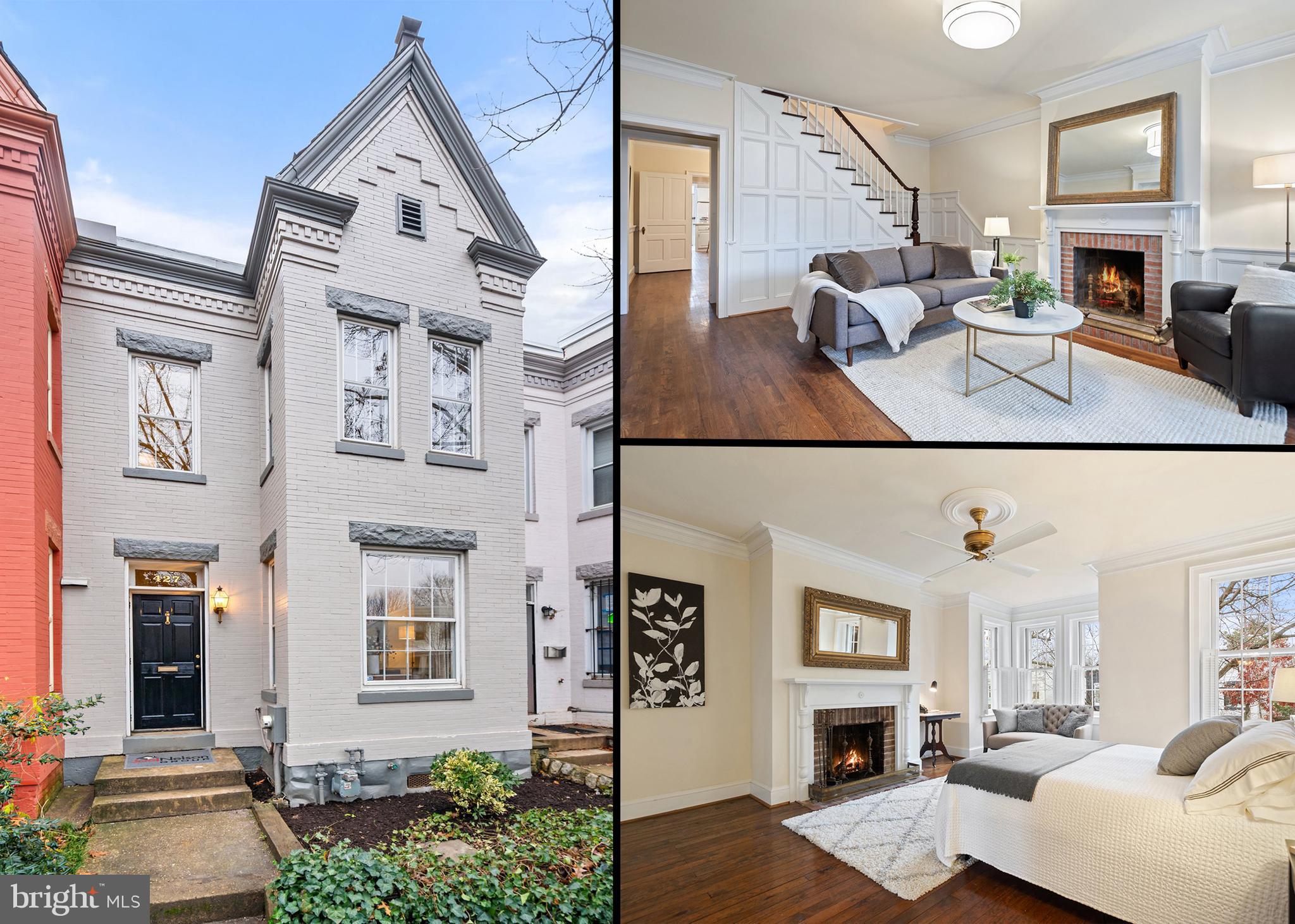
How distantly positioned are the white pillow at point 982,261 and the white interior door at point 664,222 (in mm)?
984

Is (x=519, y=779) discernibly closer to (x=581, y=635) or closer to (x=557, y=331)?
(x=581, y=635)

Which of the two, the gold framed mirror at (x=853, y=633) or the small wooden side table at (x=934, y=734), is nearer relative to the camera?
the gold framed mirror at (x=853, y=633)

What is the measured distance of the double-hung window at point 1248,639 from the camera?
440cm

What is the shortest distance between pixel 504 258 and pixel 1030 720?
405 cm

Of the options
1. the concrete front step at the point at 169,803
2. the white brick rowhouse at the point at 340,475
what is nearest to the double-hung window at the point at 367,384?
the white brick rowhouse at the point at 340,475

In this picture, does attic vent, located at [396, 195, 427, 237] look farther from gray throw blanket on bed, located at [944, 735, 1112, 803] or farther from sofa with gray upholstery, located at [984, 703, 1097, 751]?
sofa with gray upholstery, located at [984, 703, 1097, 751]

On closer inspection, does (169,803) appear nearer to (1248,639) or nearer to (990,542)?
(990,542)

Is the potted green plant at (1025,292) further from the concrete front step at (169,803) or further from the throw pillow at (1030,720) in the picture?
the concrete front step at (169,803)

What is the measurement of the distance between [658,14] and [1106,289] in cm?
190

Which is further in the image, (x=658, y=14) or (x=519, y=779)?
(x=519, y=779)

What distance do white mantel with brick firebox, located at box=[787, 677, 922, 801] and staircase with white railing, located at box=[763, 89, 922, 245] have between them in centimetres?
347

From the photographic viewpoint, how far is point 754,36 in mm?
2850

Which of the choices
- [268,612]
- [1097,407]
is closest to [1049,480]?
[1097,407]

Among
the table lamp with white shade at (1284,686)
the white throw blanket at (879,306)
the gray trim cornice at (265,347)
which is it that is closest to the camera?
the white throw blanket at (879,306)
